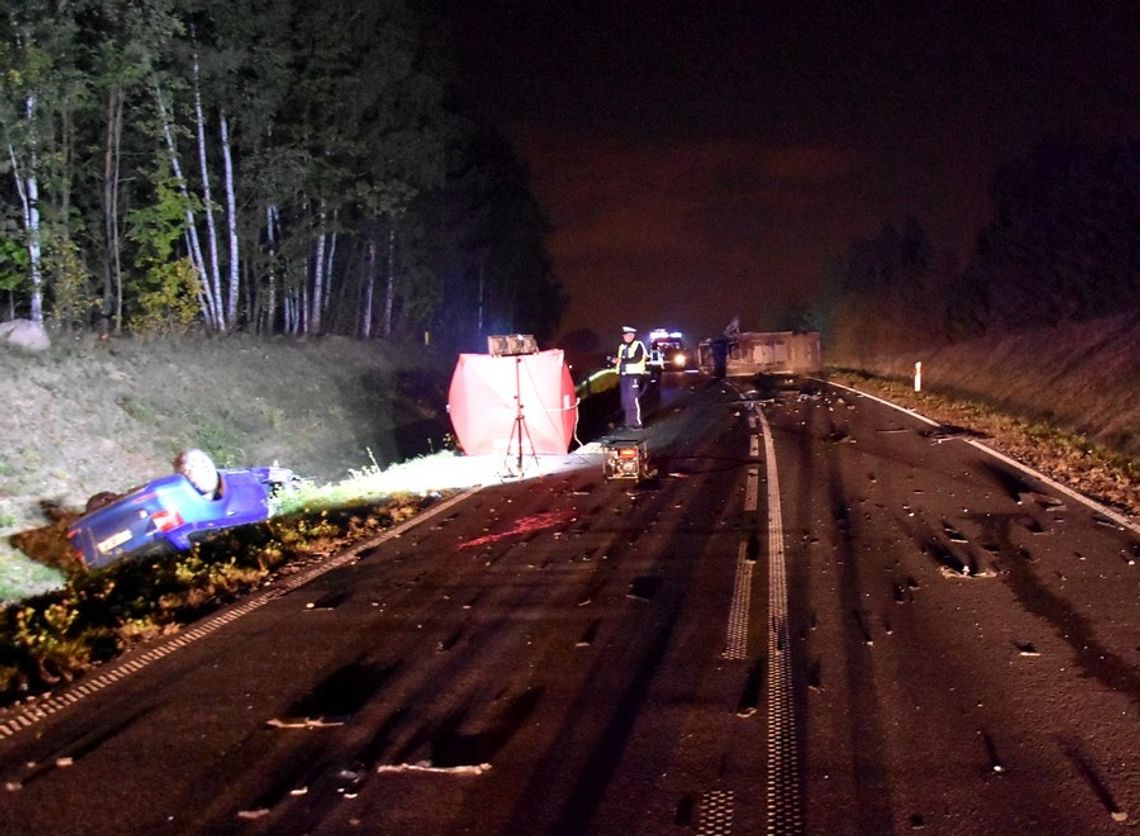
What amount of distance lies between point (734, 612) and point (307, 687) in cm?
298

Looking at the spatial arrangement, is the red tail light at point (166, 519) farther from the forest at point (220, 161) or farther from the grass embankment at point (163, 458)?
the forest at point (220, 161)

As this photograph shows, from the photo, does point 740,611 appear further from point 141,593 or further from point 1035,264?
point 1035,264

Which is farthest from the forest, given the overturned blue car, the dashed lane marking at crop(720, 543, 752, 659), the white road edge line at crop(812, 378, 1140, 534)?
the white road edge line at crop(812, 378, 1140, 534)

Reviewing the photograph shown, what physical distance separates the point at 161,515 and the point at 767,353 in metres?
31.8

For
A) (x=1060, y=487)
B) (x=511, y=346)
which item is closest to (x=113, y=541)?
(x=511, y=346)

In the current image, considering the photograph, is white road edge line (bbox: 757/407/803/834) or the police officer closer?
white road edge line (bbox: 757/407/803/834)

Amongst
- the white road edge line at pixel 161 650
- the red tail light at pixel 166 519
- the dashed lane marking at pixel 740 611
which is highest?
the red tail light at pixel 166 519

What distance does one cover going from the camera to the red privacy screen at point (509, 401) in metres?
15.1

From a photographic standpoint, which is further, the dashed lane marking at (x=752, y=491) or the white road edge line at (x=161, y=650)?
the dashed lane marking at (x=752, y=491)

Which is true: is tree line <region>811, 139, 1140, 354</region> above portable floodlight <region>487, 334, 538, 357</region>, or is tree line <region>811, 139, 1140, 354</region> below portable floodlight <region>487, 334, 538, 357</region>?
above

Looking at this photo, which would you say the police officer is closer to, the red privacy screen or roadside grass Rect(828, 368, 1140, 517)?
the red privacy screen

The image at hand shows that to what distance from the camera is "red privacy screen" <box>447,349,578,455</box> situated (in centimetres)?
1511

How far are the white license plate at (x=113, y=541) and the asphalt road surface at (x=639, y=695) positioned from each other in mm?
Answer: 2340

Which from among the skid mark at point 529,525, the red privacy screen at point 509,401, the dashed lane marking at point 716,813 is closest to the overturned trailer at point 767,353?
the red privacy screen at point 509,401
